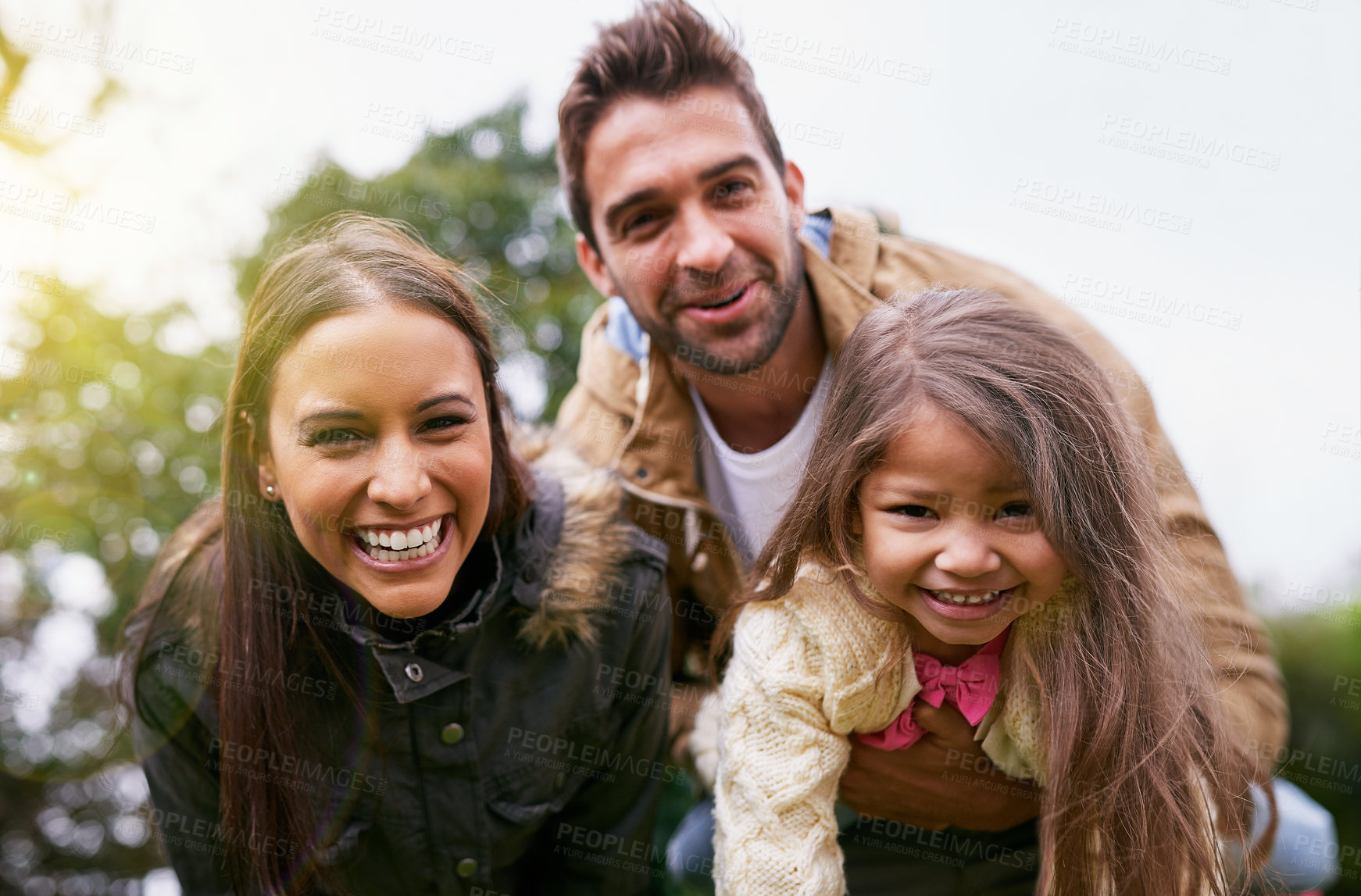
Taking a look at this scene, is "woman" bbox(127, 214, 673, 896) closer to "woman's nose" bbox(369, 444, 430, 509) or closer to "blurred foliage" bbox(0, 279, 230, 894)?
"woman's nose" bbox(369, 444, 430, 509)

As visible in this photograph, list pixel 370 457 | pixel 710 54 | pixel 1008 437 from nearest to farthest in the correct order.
Answer: pixel 1008 437 → pixel 370 457 → pixel 710 54

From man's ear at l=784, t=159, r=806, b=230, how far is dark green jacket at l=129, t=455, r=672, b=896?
1447mm

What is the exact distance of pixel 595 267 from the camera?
11.7 feet

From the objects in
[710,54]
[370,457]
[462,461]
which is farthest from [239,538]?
[710,54]

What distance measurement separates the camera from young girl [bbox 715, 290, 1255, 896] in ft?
6.59

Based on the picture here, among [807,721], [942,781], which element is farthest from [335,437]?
[942,781]

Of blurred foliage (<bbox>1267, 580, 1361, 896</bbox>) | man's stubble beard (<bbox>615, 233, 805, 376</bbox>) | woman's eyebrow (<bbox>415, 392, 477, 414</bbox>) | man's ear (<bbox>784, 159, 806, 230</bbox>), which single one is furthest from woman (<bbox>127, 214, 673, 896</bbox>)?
blurred foliage (<bbox>1267, 580, 1361, 896</bbox>)

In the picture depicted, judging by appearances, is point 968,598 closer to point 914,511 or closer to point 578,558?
point 914,511

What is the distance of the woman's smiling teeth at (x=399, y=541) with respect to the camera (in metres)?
2.17

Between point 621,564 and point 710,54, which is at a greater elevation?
point 710,54

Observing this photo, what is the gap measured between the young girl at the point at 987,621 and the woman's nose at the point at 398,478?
3.04 ft

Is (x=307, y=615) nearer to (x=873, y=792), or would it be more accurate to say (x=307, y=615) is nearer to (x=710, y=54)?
(x=873, y=792)

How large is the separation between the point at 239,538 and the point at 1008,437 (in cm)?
196

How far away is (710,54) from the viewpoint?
3285 mm
